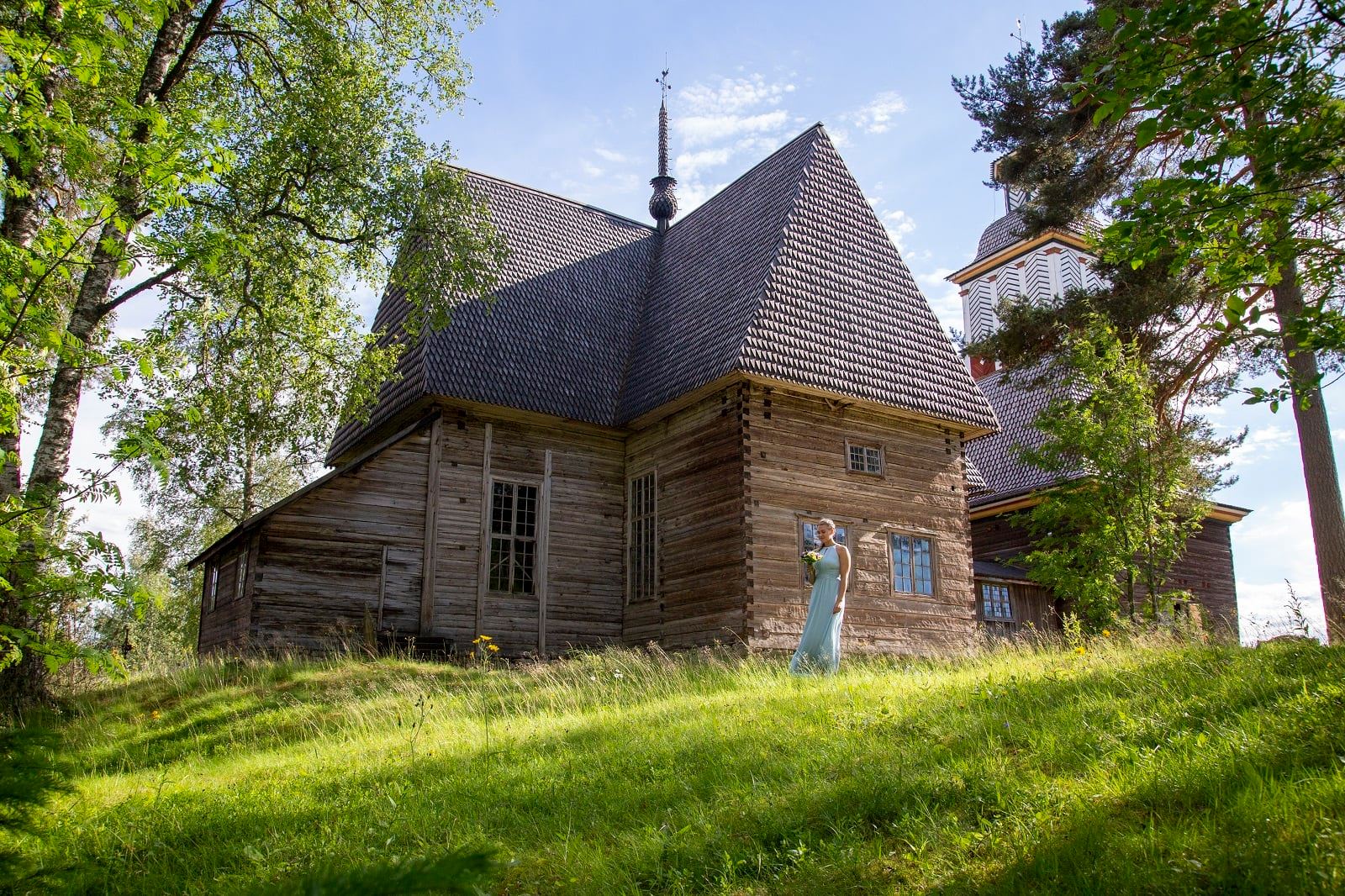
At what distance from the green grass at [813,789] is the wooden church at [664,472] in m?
6.07

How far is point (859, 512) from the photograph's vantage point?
1808 centimetres

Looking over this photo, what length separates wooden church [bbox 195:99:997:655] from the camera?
55.5 ft

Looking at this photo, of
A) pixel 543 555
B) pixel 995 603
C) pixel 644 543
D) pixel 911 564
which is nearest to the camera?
pixel 911 564

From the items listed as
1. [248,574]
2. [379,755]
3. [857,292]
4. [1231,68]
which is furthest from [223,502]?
[1231,68]

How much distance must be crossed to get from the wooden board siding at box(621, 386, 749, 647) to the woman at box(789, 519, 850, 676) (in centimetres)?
366

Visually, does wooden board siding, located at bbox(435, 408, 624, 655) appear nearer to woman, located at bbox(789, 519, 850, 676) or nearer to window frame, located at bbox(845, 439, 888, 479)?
window frame, located at bbox(845, 439, 888, 479)

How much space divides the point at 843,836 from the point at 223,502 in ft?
97.3

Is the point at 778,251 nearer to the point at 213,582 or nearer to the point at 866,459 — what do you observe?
the point at 866,459

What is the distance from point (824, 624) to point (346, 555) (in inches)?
353

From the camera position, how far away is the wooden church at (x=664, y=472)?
16922mm

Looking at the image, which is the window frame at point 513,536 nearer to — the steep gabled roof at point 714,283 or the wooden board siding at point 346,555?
the wooden board siding at point 346,555

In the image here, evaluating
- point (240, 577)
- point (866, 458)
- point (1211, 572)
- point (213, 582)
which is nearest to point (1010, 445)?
point (1211, 572)

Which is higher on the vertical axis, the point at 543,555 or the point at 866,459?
the point at 866,459

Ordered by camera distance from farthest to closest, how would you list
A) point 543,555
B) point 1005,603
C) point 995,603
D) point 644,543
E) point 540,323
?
point 1005,603 → point 995,603 → point 540,323 → point 644,543 → point 543,555
